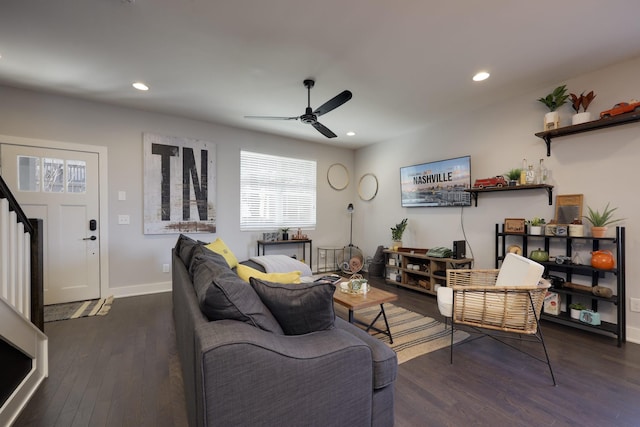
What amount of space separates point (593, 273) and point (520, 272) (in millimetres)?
1129

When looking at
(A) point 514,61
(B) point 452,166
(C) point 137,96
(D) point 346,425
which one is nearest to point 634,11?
(A) point 514,61

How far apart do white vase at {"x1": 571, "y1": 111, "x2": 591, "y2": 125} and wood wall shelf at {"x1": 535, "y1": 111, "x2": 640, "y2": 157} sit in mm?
67

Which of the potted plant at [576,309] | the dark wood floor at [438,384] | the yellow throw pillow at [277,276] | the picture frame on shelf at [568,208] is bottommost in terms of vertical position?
the dark wood floor at [438,384]

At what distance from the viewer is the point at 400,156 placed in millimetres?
4918

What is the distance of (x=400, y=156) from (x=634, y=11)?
10.2ft

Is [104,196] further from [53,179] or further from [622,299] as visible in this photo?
[622,299]

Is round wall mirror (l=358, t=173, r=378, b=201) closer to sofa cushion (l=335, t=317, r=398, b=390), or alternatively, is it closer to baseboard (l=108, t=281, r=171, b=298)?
baseboard (l=108, t=281, r=171, b=298)

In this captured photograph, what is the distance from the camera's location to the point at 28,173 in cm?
327

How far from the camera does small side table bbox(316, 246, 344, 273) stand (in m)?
5.53

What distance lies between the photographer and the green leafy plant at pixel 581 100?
2.71 meters

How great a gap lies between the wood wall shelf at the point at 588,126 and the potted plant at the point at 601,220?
80 centimetres

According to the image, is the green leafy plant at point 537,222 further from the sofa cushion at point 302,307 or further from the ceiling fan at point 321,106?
the sofa cushion at point 302,307

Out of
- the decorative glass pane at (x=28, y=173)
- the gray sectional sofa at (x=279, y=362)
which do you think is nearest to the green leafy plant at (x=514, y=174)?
the gray sectional sofa at (x=279, y=362)

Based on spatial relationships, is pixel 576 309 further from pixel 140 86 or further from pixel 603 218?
pixel 140 86
